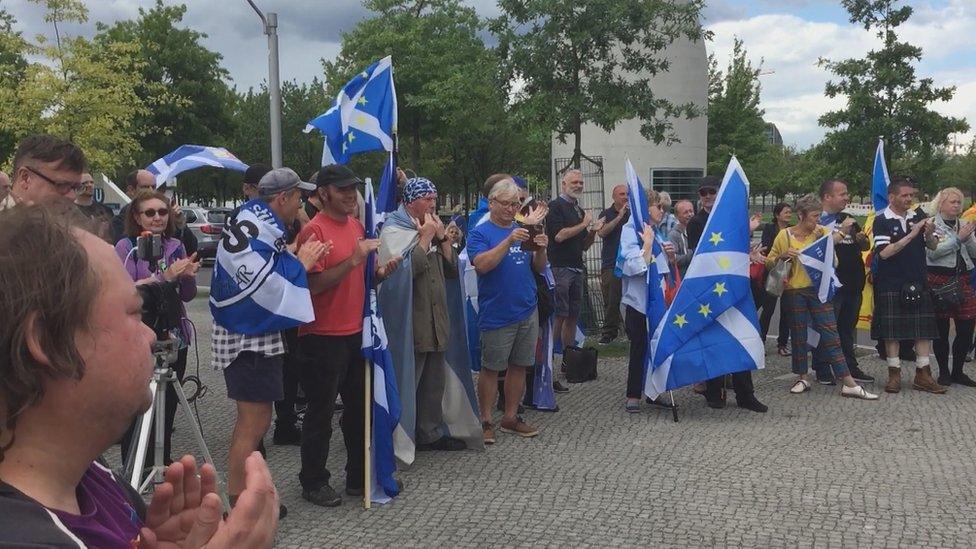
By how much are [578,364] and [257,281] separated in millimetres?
4729

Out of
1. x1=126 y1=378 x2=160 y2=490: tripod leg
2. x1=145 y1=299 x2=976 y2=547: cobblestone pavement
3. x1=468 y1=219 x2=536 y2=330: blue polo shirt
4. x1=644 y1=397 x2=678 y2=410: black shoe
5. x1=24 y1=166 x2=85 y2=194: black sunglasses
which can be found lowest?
x1=145 y1=299 x2=976 y2=547: cobblestone pavement

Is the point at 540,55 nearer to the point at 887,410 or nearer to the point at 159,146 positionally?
the point at 887,410

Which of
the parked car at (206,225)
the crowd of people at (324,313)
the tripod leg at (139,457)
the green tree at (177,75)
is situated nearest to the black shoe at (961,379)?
the crowd of people at (324,313)

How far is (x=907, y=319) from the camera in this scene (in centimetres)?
782

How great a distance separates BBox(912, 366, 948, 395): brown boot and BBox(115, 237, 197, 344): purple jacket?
6.52 m

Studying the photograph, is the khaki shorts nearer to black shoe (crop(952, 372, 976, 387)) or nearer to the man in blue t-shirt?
the man in blue t-shirt

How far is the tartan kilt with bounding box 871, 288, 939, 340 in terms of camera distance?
307 inches

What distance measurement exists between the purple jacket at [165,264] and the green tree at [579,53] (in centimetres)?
648

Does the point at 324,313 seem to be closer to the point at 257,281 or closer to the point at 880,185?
the point at 257,281

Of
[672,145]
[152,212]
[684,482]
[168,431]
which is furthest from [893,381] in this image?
[672,145]

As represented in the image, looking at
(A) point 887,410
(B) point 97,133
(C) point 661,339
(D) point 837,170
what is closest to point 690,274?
(C) point 661,339

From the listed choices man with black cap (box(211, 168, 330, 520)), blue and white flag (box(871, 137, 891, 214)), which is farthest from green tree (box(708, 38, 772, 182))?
man with black cap (box(211, 168, 330, 520))

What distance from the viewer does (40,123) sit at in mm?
19156

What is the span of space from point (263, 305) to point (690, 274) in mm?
4126
